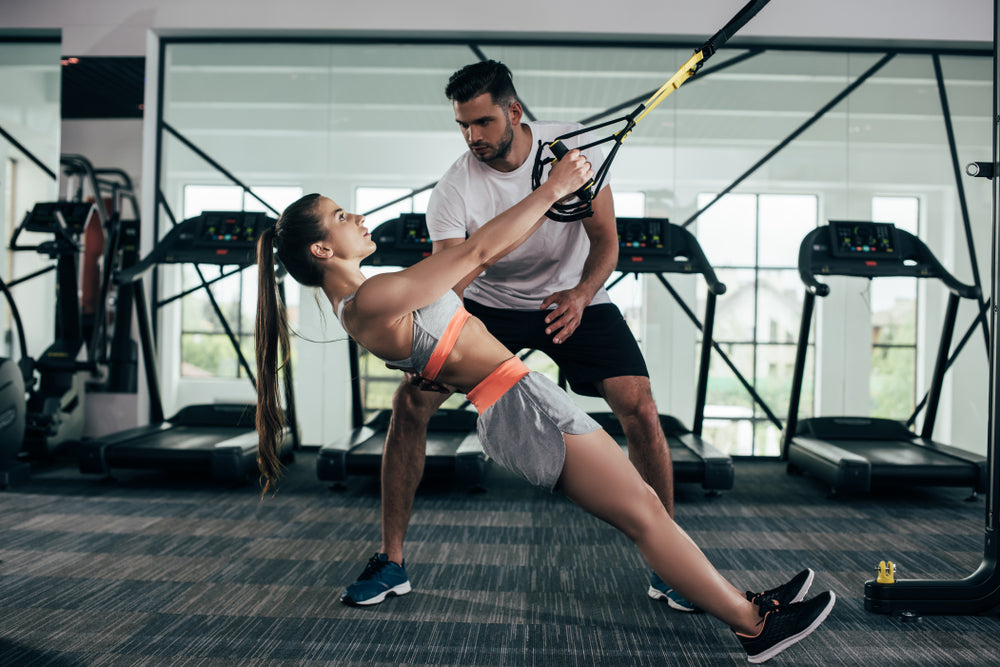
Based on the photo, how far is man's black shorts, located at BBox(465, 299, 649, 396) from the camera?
194cm

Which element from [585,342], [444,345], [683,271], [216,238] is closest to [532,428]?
[444,345]

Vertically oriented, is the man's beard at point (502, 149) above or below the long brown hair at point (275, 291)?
above

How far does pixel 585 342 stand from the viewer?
196 cm

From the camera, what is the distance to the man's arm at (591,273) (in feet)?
5.95

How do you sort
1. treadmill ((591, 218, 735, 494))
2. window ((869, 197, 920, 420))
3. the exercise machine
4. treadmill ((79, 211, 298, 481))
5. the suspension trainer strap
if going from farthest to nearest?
window ((869, 197, 920, 420)) < the exercise machine < treadmill ((79, 211, 298, 481)) < treadmill ((591, 218, 735, 494)) < the suspension trainer strap

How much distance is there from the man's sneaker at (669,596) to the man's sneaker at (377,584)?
2.48 ft

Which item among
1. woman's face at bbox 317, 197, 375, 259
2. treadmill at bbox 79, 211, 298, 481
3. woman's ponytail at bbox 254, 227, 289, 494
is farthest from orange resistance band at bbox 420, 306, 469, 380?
treadmill at bbox 79, 211, 298, 481

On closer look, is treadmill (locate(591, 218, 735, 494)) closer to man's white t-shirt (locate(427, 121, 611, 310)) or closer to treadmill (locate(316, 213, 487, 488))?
treadmill (locate(316, 213, 487, 488))

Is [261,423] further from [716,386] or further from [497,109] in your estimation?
[716,386]

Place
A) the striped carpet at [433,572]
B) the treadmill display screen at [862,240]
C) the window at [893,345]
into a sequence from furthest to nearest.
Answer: the window at [893,345]
the treadmill display screen at [862,240]
the striped carpet at [433,572]

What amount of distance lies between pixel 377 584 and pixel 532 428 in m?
0.87

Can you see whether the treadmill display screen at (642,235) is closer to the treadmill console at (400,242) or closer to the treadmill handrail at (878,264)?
the treadmill handrail at (878,264)

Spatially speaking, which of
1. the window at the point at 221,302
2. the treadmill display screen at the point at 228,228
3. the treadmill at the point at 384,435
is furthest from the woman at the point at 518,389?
the window at the point at 221,302

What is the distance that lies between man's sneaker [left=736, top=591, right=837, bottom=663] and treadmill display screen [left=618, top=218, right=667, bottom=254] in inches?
90.7
